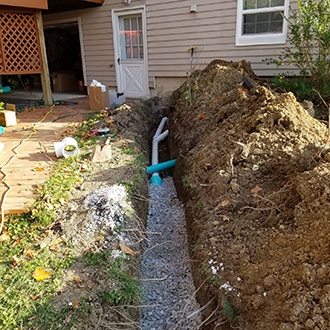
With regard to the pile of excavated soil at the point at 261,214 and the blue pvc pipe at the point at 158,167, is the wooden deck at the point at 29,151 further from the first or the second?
the pile of excavated soil at the point at 261,214

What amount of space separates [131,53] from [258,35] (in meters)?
3.86

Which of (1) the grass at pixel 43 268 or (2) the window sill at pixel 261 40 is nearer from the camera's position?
(1) the grass at pixel 43 268

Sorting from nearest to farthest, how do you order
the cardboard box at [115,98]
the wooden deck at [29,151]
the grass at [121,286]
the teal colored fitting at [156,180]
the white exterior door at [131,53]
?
the grass at [121,286] < the wooden deck at [29,151] < the teal colored fitting at [156,180] < the cardboard box at [115,98] < the white exterior door at [131,53]

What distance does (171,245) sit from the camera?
127 inches

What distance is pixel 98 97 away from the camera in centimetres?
728

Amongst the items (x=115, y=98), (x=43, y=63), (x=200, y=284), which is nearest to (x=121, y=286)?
(x=200, y=284)

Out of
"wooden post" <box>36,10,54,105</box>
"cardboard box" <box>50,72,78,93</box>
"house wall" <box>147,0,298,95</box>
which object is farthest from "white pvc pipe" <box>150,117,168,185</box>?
"cardboard box" <box>50,72,78,93</box>

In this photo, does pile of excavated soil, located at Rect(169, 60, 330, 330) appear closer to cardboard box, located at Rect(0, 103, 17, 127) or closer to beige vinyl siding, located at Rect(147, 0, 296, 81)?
beige vinyl siding, located at Rect(147, 0, 296, 81)

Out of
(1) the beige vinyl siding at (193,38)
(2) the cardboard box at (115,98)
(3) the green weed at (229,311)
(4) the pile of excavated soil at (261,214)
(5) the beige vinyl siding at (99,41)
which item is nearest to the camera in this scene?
(4) the pile of excavated soil at (261,214)

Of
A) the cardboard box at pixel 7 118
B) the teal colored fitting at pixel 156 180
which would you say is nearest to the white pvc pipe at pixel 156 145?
the teal colored fitting at pixel 156 180

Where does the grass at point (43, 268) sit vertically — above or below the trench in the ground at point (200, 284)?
above

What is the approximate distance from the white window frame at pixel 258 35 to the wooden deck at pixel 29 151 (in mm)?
3923

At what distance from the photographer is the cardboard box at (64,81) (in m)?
11.4

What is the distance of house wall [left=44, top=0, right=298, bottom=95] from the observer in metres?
6.61
